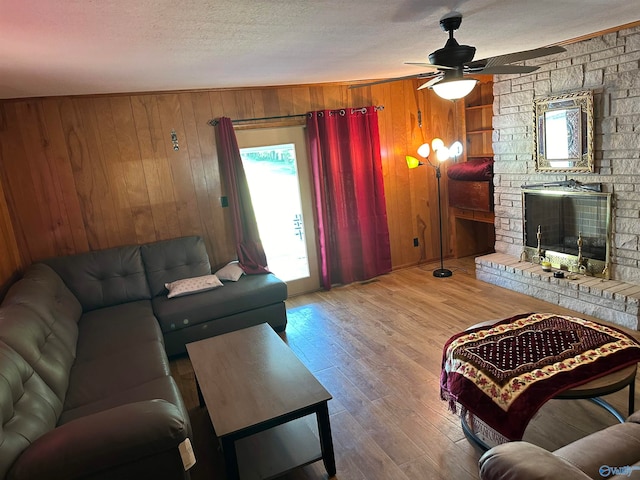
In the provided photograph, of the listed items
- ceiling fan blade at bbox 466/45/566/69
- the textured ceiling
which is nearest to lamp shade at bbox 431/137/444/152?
the textured ceiling

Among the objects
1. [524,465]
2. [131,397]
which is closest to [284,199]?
[131,397]

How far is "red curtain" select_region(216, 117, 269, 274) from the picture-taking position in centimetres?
448

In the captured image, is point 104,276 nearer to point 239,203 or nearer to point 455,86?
point 239,203

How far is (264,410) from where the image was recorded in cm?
218

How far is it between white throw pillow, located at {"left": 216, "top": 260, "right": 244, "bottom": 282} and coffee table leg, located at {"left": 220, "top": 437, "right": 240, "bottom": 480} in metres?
2.29

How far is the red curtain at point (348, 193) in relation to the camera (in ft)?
16.3

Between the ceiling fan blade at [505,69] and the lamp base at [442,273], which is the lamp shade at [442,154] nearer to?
the lamp base at [442,273]

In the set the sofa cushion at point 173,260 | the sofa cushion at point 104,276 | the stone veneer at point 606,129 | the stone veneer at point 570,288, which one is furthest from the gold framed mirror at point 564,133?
the sofa cushion at point 104,276

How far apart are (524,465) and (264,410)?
127cm

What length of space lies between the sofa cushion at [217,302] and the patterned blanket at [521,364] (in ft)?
6.24

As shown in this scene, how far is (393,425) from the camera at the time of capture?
8.73ft

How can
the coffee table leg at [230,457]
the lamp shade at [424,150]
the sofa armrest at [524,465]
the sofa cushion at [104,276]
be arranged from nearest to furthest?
1. the sofa armrest at [524,465]
2. the coffee table leg at [230,457]
3. the sofa cushion at [104,276]
4. the lamp shade at [424,150]

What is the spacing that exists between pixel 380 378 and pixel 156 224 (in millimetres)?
2659

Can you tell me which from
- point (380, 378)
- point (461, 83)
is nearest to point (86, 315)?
point (380, 378)
